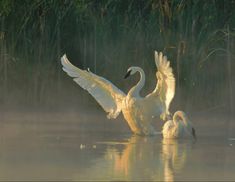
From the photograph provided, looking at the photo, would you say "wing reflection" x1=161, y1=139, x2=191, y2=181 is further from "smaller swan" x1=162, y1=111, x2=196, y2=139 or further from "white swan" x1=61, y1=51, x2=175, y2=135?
"white swan" x1=61, y1=51, x2=175, y2=135

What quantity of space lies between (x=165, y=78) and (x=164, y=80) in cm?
5

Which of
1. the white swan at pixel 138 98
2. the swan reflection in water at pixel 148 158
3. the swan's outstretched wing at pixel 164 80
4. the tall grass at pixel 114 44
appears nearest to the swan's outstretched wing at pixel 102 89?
the white swan at pixel 138 98

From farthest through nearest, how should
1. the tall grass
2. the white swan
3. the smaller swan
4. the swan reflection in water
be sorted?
the tall grass
the white swan
the smaller swan
the swan reflection in water

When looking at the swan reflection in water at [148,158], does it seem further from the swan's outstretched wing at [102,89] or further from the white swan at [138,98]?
the swan's outstretched wing at [102,89]

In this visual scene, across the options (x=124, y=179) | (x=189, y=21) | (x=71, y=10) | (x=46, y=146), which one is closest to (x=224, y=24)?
(x=189, y=21)

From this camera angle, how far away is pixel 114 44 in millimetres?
17594

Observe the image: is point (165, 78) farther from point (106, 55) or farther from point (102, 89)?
point (106, 55)

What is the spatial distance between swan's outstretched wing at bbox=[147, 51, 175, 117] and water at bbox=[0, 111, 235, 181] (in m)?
0.52

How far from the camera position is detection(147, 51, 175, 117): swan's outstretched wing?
1305 cm

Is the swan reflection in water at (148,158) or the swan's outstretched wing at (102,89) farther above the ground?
the swan's outstretched wing at (102,89)

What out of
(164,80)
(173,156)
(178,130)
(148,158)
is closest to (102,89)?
(164,80)

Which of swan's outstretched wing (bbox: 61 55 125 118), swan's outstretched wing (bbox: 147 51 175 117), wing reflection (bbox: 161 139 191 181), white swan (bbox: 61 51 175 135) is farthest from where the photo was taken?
swan's outstretched wing (bbox: 61 55 125 118)

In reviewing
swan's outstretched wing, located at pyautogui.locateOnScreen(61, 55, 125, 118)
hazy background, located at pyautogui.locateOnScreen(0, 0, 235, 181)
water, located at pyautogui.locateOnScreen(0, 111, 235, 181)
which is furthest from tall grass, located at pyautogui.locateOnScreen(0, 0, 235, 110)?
swan's outstretched wing, located at pyautogui.locateOnScreen(61, 55, 125, 118)

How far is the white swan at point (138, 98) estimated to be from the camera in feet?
43.3
